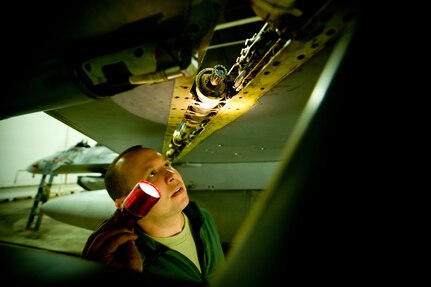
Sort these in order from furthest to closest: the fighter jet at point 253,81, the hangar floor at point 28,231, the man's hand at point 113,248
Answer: the hangar floor at point 28,231 → the man's hand at point 113,248 → the fighter jet at point 253,81

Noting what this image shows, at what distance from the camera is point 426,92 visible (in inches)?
8.3

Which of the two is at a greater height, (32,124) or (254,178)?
(32,124)

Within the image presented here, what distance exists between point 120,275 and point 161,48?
1.53ft

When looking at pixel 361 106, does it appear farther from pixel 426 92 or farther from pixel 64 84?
pixel 64 84

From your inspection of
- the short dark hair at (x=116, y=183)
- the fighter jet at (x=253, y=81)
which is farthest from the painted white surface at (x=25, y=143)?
the fighter jet at (x=253, y=81)

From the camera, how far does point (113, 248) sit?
847 millimetres

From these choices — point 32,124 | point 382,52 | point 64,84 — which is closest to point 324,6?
point 382,52

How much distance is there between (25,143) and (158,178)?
7.99 m

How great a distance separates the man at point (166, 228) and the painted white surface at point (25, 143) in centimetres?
680

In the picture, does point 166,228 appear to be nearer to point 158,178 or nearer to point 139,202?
point 158,178

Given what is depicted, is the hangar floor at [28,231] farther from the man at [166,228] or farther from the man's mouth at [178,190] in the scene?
the man's mouth at [178,190]

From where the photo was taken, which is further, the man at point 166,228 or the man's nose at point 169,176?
the man's nose at point 169,176

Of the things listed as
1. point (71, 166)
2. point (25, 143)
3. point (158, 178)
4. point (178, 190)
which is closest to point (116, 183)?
point (158, 178)

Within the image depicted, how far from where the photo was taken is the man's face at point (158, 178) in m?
1.23
